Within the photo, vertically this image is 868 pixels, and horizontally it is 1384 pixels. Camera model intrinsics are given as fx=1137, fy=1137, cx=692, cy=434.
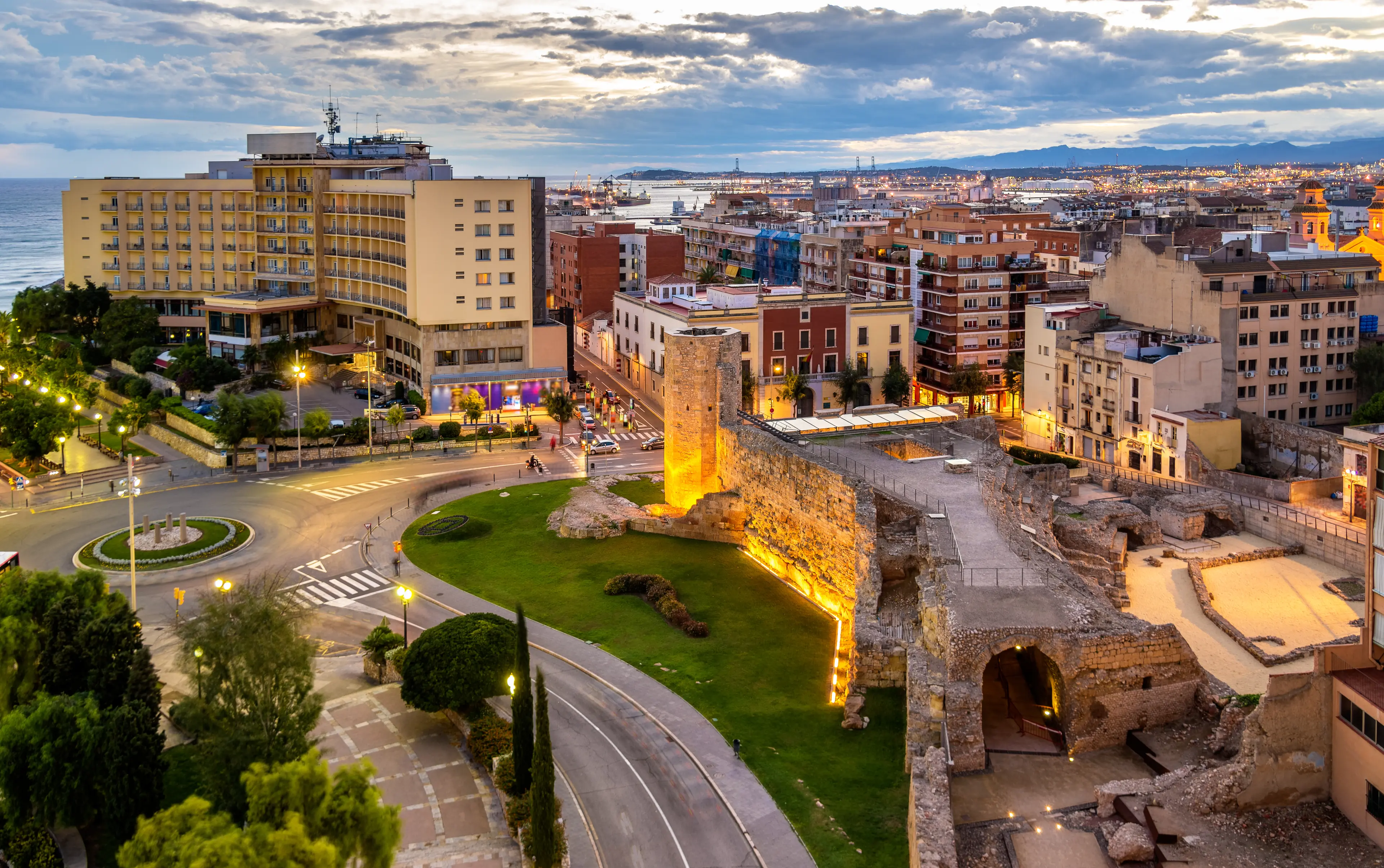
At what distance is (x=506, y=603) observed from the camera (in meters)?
46.6

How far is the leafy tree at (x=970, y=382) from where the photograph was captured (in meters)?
87.4

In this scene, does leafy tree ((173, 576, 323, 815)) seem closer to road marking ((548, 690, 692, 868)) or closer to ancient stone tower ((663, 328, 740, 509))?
road marking ((548, 690, 692, 868))

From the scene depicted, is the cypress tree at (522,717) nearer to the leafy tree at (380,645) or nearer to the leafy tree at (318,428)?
the leafy tree at (380,645)

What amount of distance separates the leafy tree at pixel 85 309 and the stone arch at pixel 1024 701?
89.6m

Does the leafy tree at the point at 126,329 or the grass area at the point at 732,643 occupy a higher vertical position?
the leafy tree at the point at 126,329

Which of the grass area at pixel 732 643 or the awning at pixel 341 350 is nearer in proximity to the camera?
the grass area at pixel 732 643

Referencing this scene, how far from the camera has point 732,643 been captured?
4228cm

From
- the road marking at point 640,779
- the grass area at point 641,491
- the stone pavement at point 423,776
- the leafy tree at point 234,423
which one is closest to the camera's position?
the road marking at point 640,779

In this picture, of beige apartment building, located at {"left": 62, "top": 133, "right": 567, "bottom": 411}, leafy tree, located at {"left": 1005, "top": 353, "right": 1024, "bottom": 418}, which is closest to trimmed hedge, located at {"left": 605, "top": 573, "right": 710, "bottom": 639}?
beige apartment building, located at {"left": 62, "top": 133, "right": 567, "bottom": 411}

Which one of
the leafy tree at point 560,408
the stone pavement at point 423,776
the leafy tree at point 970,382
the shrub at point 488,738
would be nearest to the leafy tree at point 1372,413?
the leafy tree at point 970,382

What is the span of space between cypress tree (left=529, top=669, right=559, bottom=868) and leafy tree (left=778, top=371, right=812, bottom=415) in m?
57.2

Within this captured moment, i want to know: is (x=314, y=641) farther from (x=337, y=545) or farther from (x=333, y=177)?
(x=333, y=177)

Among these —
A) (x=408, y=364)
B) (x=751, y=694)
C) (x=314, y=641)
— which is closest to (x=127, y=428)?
(x=408, y=364)

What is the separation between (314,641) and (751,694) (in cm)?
1396
